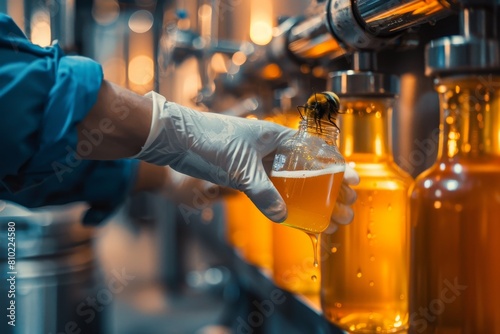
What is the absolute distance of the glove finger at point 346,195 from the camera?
595 mm

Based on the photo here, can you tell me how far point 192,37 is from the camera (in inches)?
53.0

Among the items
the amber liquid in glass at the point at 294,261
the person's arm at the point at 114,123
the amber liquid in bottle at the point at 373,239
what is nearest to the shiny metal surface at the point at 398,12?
the amber liquid in bottle at the point at 373,239

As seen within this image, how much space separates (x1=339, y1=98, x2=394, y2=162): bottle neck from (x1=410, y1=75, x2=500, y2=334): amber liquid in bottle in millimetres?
107

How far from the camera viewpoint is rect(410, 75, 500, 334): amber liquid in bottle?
1.57 feet

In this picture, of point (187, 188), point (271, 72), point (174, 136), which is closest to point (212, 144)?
point (174, 136)

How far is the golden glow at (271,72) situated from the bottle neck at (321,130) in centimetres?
42

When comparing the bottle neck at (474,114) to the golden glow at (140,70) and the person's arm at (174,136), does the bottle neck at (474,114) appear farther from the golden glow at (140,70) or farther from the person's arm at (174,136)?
the golden glow at (140,70)

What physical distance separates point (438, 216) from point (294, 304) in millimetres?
336

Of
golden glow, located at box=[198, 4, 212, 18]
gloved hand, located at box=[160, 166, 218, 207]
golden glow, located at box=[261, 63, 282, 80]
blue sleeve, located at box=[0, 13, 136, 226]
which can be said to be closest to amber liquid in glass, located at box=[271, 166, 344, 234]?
blue sleeve, located at box=[0, 13, 136, 226]

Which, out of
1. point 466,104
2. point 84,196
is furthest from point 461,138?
point 84,196

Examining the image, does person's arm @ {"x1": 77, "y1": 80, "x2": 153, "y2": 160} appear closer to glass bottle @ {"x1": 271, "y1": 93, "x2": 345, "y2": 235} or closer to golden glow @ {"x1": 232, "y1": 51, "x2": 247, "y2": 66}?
glass bottle @ {"x1": 271, "y1": 93, "x2": 345, "y2": 235}

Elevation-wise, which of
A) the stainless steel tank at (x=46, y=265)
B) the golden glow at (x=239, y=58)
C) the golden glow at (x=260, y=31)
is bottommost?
the stainless steel tank at (x=46, y=265)

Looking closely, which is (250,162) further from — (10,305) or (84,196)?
(10,305)

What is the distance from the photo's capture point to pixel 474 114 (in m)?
0.50
